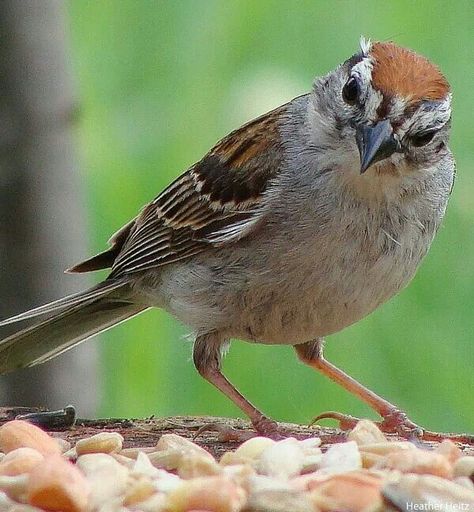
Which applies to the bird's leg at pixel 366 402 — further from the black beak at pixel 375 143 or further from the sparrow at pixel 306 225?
the black beak at pixel 375 143

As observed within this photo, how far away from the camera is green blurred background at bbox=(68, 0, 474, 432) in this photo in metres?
3.99

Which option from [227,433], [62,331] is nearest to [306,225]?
[227,433]

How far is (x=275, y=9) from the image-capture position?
4480mm

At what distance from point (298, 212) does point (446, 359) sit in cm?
86

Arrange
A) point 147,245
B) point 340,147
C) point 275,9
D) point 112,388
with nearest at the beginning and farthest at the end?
point 340,147
point 147,245
point 112,388
point 275,9

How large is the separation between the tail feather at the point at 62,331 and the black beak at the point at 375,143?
42.1 inches

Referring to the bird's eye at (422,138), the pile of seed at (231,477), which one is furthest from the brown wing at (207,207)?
the pile of seed at (231,477)

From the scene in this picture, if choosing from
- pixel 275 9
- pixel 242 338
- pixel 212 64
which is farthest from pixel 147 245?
pixel 275 9

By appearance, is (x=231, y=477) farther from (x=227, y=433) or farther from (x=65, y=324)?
(x=65, y=324)

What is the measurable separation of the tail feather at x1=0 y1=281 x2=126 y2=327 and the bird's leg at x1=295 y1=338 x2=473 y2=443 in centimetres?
57

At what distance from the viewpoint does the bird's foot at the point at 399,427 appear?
3.12 metres

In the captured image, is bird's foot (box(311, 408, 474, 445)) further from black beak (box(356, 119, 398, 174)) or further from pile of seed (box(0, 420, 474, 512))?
black beak (box(356, 119, 398, 174))

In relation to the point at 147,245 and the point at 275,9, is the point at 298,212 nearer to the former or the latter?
the point at 147,245

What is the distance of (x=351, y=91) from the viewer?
3.10 meters
